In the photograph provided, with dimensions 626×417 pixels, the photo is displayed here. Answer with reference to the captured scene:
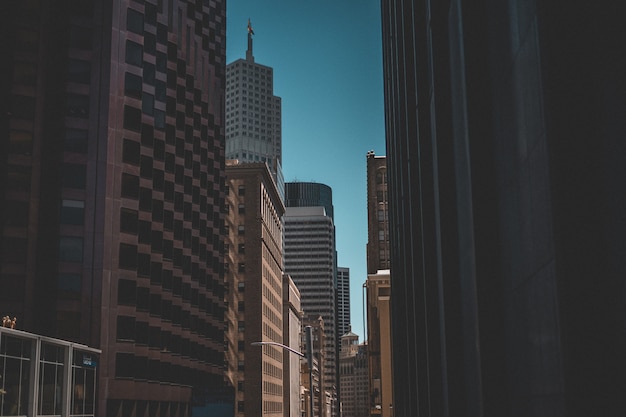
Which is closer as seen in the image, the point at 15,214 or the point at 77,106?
the point at 15,214

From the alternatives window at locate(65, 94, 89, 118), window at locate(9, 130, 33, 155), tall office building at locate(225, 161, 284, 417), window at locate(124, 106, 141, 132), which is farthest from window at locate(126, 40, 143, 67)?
tall office building at locate(225, 161, 284, 417)

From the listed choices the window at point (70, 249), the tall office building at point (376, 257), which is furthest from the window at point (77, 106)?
the tall office building at point (376, 257)

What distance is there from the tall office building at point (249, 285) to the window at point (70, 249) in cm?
6269

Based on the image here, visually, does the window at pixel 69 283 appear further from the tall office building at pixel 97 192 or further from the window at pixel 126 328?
the window at pixel 126 328

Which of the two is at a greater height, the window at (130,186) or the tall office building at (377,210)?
the tall office building at (377,210)

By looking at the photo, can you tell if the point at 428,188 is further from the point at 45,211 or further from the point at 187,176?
the point at 187,176

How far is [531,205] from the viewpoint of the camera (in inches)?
421

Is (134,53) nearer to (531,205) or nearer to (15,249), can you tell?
(15,249)

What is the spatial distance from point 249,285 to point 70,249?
65.8 meters

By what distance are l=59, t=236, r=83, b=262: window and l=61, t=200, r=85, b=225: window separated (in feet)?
5.34

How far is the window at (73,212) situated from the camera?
75375 millimetres

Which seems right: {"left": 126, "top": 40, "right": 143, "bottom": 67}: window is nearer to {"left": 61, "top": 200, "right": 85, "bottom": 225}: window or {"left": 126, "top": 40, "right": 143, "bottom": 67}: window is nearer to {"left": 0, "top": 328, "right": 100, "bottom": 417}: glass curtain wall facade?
{"left": 61, "top": 200, "right": 85, "bottom": 225}: window

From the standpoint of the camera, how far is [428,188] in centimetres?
2330

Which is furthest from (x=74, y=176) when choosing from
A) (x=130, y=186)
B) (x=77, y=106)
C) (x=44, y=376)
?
(x=44, y=376)
